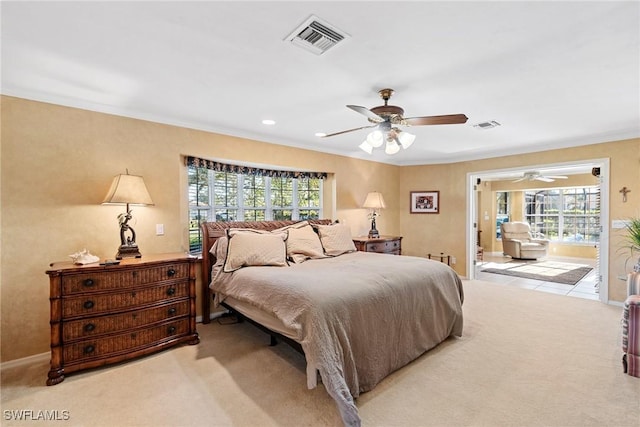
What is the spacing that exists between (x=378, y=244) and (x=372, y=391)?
301 cm

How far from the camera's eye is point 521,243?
777 centimetres

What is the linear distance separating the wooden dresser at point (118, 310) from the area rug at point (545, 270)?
20.6ft

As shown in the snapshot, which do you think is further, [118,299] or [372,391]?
[118,299]

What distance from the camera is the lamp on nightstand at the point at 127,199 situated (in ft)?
8.71

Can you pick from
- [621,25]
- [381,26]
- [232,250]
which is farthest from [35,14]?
[621,25]

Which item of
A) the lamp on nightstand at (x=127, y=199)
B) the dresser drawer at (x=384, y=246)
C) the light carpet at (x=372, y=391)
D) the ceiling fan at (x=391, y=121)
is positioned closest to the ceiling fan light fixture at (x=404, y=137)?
the ceiling fan at (x=391, y=121)

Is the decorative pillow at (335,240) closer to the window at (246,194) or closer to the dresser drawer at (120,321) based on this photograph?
the window at (246,194)

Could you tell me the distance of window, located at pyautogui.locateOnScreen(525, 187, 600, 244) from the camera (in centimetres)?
792

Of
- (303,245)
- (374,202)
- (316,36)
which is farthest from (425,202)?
(316,36)

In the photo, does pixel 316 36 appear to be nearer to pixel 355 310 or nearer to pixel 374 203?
pixel 355 310

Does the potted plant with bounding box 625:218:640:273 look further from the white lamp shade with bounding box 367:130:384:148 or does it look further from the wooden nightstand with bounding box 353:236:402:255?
the white lamp shade with bounding box 367:130:384:148

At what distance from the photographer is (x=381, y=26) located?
66.0 inches

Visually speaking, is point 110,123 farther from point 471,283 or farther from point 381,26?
point 471,283

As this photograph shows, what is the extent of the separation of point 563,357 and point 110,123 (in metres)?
4.90
